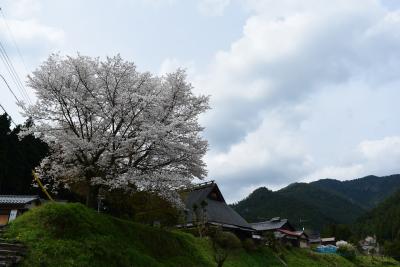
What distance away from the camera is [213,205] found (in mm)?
40500

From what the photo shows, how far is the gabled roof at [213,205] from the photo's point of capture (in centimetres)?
3811

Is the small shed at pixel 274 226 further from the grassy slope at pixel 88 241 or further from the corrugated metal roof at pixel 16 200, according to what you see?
the corrugated metal roof at pixel 16 200

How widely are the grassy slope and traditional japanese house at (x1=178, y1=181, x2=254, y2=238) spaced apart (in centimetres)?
1130

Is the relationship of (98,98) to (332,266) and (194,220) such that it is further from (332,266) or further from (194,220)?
(332,266)

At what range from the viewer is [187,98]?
22.5 metres

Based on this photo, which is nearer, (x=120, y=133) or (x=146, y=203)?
(x=120, y=133)

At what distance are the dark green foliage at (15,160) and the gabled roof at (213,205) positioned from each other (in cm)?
1574

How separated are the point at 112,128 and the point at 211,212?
20.7 meters

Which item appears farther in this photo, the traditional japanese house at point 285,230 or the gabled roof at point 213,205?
the traditional japanese house at point 285,230

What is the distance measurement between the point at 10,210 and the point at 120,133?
14.6 m

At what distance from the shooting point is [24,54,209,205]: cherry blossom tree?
19255mm

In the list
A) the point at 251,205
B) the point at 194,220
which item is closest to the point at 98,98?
the point at 194,220

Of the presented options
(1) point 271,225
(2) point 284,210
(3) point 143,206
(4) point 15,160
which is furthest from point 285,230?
(2) point 284,210

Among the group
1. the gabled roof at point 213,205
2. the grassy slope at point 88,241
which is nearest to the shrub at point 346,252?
the gabled roof at point 213,205
